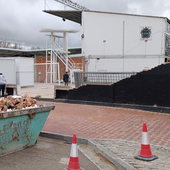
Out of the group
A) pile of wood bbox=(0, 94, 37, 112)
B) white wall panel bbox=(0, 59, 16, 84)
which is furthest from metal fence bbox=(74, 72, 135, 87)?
white wall panel bbox=(0, 59, 16, 84)

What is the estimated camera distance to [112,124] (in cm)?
780

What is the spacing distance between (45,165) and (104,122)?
395 centimetres

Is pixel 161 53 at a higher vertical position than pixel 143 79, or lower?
higher

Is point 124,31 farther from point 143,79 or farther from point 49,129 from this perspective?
point 49,129

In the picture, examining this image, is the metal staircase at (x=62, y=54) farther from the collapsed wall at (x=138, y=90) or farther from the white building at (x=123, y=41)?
the collapsed wall at (x=138, y=90)

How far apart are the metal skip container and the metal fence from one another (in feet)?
21.1

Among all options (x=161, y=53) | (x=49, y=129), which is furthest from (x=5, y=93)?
(x=161, y=53)

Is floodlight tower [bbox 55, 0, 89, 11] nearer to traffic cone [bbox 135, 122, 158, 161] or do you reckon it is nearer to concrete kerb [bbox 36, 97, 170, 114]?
concrete kerb [bbox 36, 97, 170, 114]

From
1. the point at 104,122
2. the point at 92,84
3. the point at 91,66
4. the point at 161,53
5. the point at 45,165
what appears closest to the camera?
the point at 45,165

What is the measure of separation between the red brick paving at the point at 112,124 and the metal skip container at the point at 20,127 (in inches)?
59.0

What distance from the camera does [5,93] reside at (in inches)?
613

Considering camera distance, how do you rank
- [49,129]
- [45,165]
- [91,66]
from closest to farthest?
[45,165] → [49,129] → [91,66]

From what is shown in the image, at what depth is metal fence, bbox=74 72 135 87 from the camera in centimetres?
1131

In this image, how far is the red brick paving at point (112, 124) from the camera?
21.1 ft
